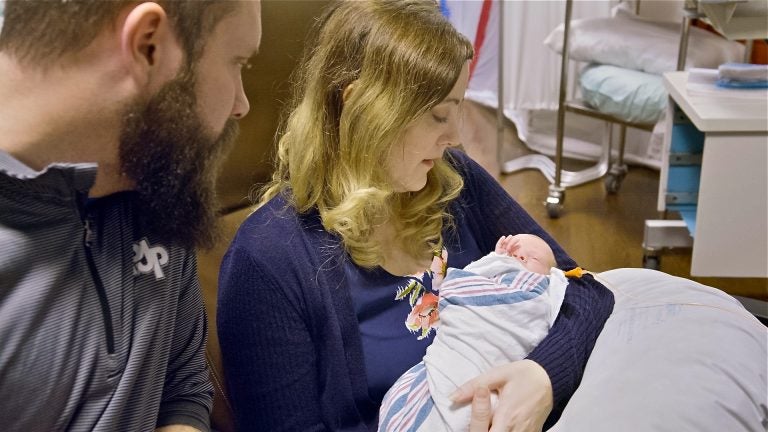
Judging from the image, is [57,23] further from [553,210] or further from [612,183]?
[612,183]

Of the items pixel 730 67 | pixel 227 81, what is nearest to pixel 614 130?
→ pixel 730 67

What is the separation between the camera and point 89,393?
0.82 metres

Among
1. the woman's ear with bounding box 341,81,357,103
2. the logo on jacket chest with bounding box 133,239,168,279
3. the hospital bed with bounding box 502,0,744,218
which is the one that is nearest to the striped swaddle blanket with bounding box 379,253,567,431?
the woman's ear with bounding box 341,81,357,103

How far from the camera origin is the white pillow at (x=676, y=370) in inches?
42.1

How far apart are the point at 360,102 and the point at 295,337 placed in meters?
0.34

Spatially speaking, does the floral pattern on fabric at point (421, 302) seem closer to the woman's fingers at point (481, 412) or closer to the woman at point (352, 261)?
the woman at point (352, 261)

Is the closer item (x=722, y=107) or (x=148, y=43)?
(x=148, y=43)

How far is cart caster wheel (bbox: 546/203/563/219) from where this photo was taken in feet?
9.78

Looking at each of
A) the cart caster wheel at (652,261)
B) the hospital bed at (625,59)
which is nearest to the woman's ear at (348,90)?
the cart caster wheel at (652,261)

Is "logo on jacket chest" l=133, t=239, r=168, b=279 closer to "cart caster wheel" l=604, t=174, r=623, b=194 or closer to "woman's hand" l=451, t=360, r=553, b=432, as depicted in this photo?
"woman's hand" l=451, t=360, r=553, b=432

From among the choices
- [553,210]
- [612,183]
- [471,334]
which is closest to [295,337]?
[471,334]

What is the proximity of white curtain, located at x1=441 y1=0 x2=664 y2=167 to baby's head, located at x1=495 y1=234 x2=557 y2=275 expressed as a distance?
2.28 metres

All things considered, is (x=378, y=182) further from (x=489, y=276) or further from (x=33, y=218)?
(x=33, y=218)

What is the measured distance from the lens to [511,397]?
1126mm
